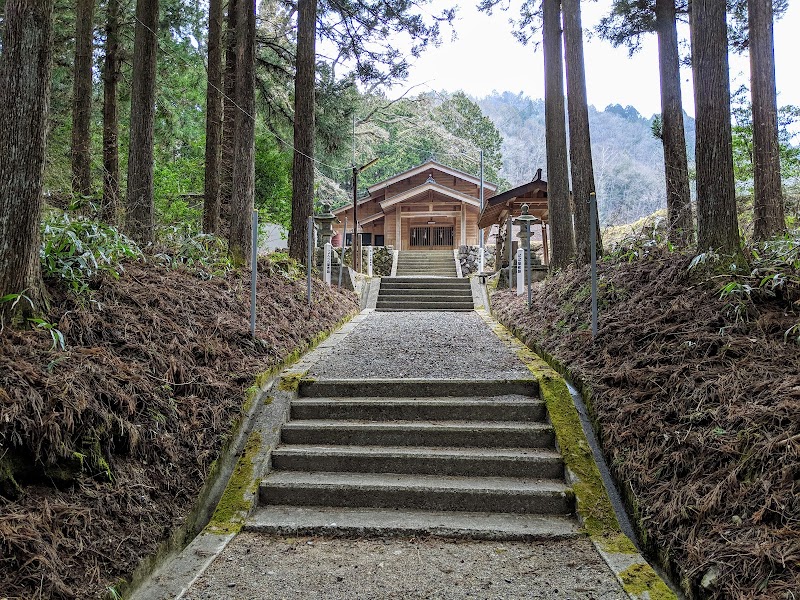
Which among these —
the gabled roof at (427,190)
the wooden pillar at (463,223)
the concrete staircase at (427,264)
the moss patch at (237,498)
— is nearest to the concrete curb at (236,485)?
the moss patch at (237,498)

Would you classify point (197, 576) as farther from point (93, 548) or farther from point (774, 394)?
point (774, 394)

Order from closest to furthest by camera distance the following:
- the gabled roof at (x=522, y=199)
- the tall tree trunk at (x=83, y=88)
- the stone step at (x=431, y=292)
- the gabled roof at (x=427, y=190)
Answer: the tall tree trunk at (x=83, y=88), the stone step at (x=431, y=292), the gabled roof at (x=522, y=199), the gabled roof at (x=427, y=190)

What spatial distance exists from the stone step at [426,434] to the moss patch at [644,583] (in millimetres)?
1380

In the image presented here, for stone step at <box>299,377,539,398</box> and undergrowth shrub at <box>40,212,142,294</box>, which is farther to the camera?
stone step at <box>299,377,539,398</box>

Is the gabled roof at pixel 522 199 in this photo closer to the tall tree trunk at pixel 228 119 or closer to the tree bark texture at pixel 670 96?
the tree bark texture at pixel 670 96

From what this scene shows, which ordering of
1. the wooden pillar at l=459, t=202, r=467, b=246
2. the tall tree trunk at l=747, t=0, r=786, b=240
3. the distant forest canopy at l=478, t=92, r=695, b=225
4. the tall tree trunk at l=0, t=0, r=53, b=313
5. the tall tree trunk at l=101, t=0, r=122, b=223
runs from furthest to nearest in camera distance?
the distant forest canopy at l=478, t=92, r=695, b=225 < the wooden pillar at l=459, t=202, r=467, b=246 < the tall tree trunk at l=101, t=0, r=122, b=223 < the tall tree trunk at l=747, t=0, r=786, b=240 < the tall tree trunk at l=0, t=0, r=53, b=313

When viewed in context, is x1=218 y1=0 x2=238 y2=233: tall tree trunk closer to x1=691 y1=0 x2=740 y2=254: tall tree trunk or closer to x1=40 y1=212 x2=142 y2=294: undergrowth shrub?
x1=40 y1=212 x2=142 y2=294: undergrowth shrub

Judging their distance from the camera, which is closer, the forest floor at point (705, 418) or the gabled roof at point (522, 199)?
the forest floor at point (705, 418)

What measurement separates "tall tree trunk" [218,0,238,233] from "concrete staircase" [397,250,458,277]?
10264 millimetres

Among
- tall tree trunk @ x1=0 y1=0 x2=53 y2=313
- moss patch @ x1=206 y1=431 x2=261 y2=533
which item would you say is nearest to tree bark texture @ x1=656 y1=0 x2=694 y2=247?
moss patch @ x1=206 y1=431 x2=261 y2=533

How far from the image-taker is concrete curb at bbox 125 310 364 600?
2785 mm

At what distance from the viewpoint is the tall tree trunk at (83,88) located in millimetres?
9836

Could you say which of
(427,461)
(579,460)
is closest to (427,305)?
(427,461)

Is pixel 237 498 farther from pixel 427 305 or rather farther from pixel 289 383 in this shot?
pixel 427 305
